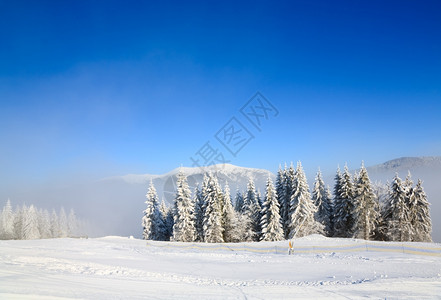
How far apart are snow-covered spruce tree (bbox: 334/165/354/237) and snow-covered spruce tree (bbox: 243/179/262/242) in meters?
11.8

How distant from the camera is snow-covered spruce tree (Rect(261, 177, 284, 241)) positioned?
37156mm

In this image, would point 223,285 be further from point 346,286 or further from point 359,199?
point 359,199

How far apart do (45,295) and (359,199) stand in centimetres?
3709

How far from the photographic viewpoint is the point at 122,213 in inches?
6388

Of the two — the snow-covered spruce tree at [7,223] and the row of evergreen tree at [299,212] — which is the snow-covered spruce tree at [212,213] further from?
the snow-covered spruce tree at [7,223]

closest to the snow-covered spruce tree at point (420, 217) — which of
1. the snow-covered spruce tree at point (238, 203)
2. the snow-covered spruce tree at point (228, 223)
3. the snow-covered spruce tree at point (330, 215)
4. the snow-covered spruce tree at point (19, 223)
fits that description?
the snow-covered spruce tree at point (330, 215)

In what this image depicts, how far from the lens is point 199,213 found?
141 feet

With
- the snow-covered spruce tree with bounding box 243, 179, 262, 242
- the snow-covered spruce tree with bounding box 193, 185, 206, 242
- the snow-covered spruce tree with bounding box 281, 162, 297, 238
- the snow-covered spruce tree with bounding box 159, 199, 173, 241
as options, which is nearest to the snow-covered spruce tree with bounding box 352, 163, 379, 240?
the snow-covered spruce tree with bounding box 281, 162, 297, 238

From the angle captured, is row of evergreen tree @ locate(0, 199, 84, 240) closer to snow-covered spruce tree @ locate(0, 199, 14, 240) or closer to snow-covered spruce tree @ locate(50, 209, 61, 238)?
snow-covered spruce tree @ locate(0, 199, 14, 240)

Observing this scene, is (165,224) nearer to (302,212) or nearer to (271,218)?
(271,218)

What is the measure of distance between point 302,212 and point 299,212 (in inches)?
22.3

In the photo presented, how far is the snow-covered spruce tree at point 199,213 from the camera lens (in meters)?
41.5

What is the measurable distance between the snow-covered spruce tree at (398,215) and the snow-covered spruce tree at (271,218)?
1454 centimetres

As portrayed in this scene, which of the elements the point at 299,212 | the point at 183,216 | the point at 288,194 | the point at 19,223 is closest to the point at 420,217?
the point at 299,212
